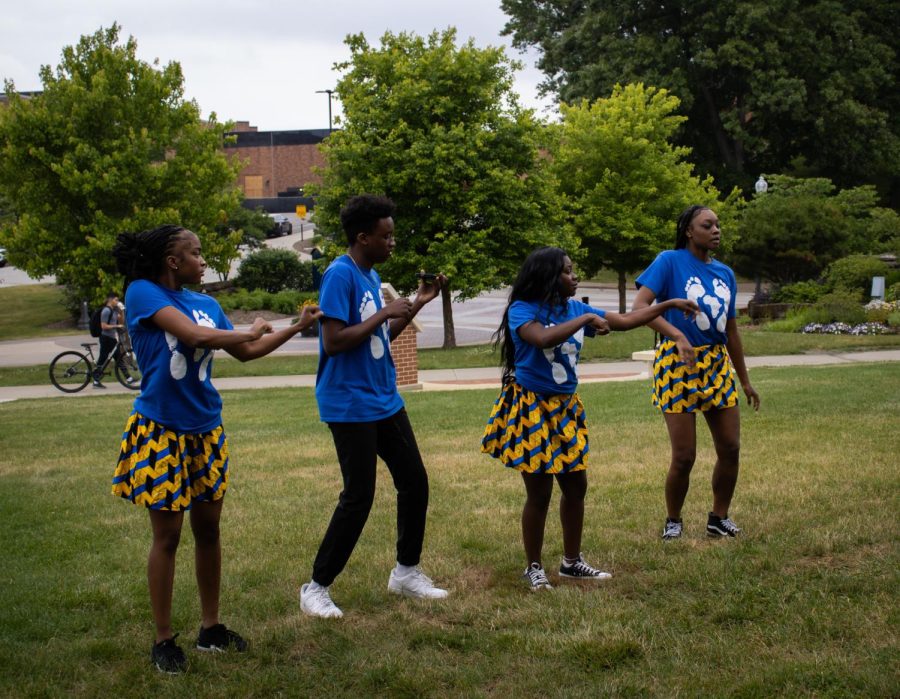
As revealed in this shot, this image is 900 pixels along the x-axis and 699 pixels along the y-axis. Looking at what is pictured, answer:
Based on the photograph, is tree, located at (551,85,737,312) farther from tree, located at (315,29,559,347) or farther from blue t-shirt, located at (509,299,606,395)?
blue t-shirt, located at (509,299,606,395)

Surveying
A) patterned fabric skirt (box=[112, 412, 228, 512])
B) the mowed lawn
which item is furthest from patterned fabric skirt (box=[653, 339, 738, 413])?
patterned fabric skirt (box=[112, 412, 228, 512])

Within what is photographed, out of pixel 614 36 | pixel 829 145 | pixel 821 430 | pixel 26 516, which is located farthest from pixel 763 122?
pixel 26 516

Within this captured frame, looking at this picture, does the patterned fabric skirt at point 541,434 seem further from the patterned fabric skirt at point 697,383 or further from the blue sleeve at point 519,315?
the patterned fabric skirt at point 697,383

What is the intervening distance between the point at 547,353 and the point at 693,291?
121cm

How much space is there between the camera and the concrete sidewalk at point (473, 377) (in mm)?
17672

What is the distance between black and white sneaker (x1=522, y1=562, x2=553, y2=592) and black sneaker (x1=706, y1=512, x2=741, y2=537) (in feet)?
4.04

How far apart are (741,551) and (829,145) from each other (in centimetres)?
4637

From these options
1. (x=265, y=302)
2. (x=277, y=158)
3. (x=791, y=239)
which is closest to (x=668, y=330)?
(x=791, y=239)

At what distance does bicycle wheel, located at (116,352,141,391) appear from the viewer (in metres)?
18.8

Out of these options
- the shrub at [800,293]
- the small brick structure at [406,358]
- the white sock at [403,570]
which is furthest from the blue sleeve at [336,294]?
the shrub at [800,293]

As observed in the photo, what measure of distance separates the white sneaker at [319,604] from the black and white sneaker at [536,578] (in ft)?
3.23

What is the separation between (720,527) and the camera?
5914mm

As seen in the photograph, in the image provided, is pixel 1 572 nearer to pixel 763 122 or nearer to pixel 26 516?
pixel 26 516

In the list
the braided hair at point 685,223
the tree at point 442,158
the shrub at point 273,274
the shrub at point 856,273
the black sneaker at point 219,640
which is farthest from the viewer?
the shrub at point 273,274
